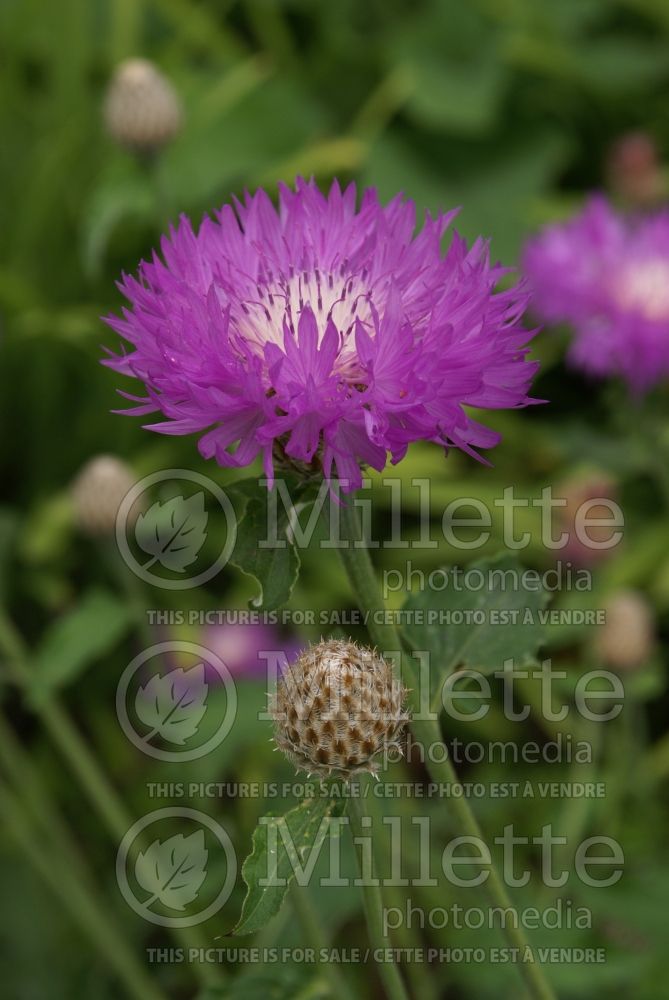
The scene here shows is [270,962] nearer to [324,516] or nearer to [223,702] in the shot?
[223,702]

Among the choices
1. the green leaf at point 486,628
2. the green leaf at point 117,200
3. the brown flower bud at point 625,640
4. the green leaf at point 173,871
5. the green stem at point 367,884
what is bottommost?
the green leaf at point 173,871

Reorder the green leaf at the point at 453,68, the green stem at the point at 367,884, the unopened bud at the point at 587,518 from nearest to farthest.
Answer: the green stem at the point at 367,884 → the unopened bud at the point at 587,518 → the green leaf at the point at 453,68

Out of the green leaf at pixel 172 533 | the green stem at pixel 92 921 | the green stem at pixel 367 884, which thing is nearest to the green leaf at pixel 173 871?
the green stem at pixel 92 921

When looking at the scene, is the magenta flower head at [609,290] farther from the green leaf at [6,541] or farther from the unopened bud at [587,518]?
the green leaf at [6,541]

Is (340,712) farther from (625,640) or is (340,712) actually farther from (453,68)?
(453,68)

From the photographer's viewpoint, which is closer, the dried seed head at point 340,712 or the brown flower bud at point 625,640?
the dried seed head at point 340,712

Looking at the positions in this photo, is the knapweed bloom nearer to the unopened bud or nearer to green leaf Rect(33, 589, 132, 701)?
green leaf Rect(33, 589, 132, 701)

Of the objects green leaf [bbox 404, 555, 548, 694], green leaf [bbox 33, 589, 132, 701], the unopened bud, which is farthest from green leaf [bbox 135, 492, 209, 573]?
the unopened bud

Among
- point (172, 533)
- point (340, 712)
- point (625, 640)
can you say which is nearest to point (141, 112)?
point (172, 533)
